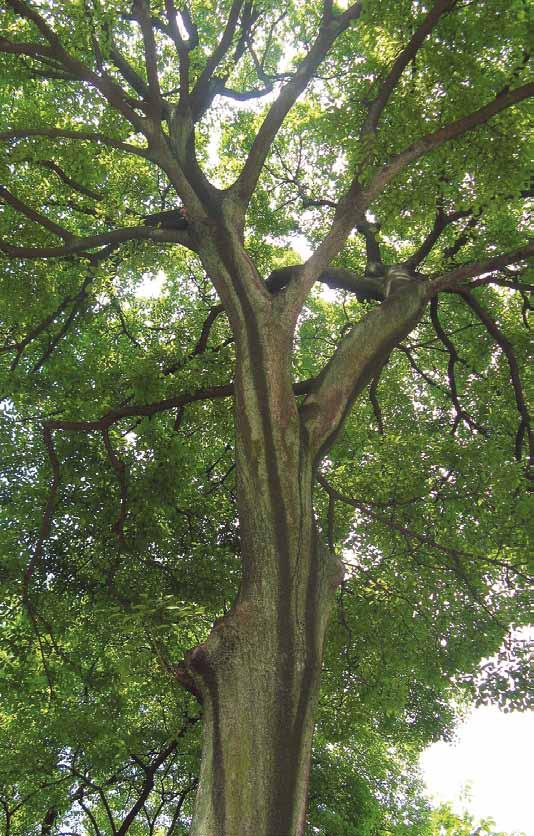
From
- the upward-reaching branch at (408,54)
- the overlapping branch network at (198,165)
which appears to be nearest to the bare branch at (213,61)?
the overlapping branch network at (198,165)

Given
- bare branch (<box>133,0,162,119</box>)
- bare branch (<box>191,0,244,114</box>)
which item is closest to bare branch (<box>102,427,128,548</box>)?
bare branch (<box>133,0,162,119</box>)

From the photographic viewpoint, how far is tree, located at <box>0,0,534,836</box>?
4043 mm

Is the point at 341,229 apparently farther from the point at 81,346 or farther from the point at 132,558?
the point at 81,346

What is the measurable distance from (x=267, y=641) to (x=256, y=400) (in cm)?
181

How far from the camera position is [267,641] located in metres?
3.46

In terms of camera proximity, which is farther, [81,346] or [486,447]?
[81,346]

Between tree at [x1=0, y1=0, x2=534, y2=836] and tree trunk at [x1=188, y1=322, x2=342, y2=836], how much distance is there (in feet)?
0.06

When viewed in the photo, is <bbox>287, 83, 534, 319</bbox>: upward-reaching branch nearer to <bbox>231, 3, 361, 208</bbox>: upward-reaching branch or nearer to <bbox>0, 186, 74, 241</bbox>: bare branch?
<bbox>231, 3, 361, 208</bbox>: upward-reaching branch

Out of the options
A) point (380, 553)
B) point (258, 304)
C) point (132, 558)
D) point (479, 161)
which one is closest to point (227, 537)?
point (132, 558)

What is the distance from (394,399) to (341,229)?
628 centimetres

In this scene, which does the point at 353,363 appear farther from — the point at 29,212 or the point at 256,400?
the point at 29,212

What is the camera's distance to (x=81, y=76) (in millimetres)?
5559

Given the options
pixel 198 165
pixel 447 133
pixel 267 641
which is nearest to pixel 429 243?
pixel 447 133

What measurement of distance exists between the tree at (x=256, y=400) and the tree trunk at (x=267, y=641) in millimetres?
17
